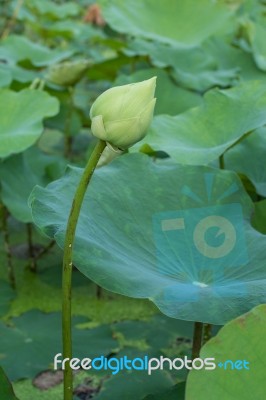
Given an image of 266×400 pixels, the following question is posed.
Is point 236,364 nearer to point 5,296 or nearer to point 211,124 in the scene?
point 211,124

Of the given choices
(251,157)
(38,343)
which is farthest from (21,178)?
(251,157)

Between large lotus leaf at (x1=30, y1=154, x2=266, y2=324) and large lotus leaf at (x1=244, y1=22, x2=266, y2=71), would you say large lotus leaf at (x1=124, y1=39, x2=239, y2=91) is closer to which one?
large lotus leaf at (x1=244, y1=22, x2=266, y2=71)

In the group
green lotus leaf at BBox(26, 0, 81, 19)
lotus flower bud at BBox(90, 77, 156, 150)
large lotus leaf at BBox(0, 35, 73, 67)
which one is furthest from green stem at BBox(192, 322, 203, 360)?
green lotus leaf at BBox(26, 0, 81, 19)

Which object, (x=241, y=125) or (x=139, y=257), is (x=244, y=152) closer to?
(x=241, y=125)

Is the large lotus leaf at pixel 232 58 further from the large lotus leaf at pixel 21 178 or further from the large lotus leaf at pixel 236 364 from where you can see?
the large lotus leaf at pixel 236 364

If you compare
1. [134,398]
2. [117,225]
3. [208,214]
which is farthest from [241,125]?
[134,398]

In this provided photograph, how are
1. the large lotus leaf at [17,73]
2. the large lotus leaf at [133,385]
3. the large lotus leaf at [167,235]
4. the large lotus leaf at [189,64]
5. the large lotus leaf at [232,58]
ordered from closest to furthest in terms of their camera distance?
the large lotus leaf at [167,235]
the large lotus leaf at [133,385]
the large lotus leaf at [17,73]
the large lotus leaf at [189,64]
the large lotus leaf at [232,58]

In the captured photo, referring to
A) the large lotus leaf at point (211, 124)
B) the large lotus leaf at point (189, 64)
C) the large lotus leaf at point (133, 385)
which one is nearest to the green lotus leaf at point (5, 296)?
the large lotus leaf at point (133, 385)
